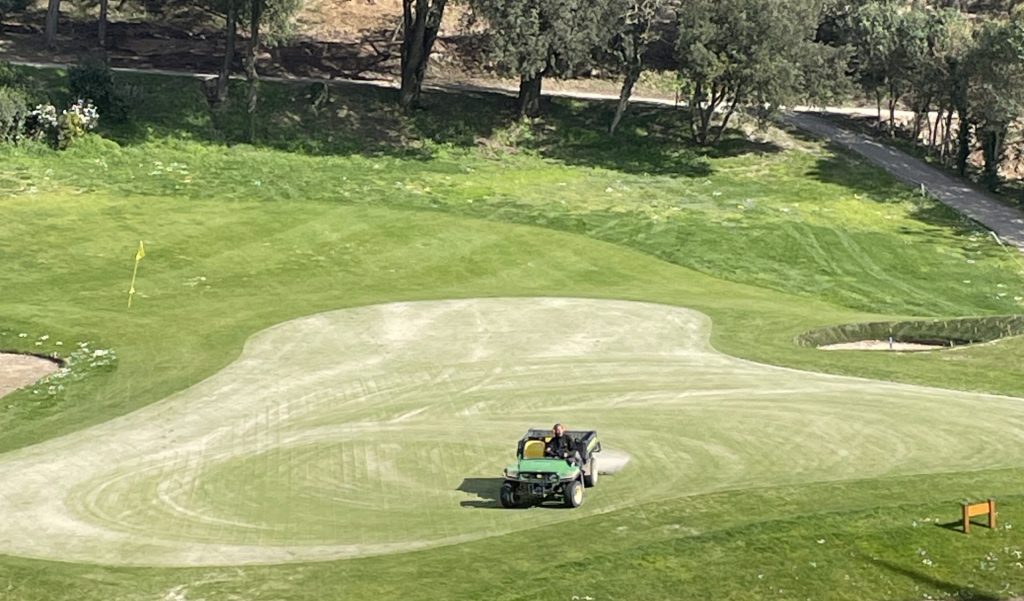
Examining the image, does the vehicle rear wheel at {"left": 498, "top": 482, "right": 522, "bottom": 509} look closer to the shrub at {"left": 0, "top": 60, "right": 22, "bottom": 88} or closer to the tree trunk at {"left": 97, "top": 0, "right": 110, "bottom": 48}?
the shrub at {"left": 0, "top": 60, "right": 22, "bottom": 88}

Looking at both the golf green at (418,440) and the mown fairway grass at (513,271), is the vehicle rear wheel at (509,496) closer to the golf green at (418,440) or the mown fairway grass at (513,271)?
the golf green at (418,440)

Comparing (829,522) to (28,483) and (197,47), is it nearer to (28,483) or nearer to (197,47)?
(28,483)

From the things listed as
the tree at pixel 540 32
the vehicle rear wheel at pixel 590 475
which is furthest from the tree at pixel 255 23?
the vehicle rear wheel at pixel 590 475

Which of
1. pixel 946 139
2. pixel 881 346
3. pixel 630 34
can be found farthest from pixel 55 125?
pixel 946 139

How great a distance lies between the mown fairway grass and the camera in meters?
24.2

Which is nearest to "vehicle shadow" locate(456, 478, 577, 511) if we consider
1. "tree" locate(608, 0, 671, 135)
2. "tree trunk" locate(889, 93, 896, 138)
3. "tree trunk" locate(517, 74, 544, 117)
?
"tree" locate(608, 0, 671, 135)

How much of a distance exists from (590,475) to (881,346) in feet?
87.3

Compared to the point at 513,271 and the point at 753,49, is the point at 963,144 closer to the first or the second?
the point at 753,49

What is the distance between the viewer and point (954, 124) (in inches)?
4072

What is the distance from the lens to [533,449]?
98.0 feet

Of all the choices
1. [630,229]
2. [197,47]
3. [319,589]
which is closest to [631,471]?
[319,589]

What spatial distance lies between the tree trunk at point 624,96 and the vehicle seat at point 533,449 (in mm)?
63065

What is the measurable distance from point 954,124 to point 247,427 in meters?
84.3

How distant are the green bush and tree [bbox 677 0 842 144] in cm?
Answer: 4419
